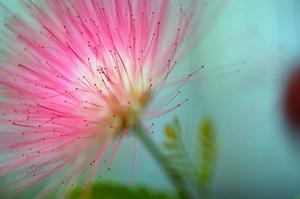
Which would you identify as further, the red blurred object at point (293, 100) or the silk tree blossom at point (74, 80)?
the red blurred object at point (293, 100)

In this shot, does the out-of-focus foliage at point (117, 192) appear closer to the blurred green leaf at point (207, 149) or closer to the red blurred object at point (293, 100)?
the blurred green leaf at point (207, 149)

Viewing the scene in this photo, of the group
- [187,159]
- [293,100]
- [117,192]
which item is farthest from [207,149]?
[293,100]

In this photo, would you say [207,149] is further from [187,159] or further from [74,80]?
[74,80]

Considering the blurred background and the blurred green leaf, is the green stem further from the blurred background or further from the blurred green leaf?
the blurred background

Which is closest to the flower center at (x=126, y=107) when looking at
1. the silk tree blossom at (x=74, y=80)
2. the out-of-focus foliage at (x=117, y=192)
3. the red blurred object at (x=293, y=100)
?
the silk tree blossom at (x=74, y=80)

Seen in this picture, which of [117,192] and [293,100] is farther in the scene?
[293,100]

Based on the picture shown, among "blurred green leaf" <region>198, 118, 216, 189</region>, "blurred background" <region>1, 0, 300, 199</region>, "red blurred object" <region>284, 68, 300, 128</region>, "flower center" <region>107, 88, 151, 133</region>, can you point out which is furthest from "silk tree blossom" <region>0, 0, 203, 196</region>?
"blurred background" <region>1, 0, 300, 199</region>
